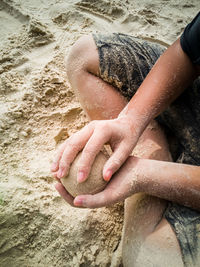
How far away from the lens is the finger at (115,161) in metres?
0.71

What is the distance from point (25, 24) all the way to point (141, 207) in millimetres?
1764

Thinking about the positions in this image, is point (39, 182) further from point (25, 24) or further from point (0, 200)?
point (25, 24)

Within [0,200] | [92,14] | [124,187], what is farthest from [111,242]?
[92,14]

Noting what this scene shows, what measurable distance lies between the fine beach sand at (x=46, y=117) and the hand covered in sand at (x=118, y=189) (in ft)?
1.04

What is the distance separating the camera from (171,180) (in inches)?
29.3

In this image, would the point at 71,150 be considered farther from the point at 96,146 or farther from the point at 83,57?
the point at 83,57

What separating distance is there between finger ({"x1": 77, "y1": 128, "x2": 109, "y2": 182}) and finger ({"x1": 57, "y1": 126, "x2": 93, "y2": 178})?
0.12ft

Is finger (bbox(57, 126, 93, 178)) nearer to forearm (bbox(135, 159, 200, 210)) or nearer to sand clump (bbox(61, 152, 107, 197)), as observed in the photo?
sand clump (bbox(61, 152, 107, 197))

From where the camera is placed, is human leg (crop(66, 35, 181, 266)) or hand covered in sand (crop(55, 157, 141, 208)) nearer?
hand covered in sand (crop(55, 157, 141, 208))

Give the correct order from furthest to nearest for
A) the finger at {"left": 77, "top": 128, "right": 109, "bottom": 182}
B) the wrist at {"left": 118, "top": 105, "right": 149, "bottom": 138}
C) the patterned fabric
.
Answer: the patterned fabric, the wrist at {"left": 118, "top": 105, "right": 149, "bottom": 138}, the finger at {"left": 77, "top": 128, "right": 109, "bottom": 182}

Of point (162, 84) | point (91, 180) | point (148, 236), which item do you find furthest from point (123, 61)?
point (148, 236)

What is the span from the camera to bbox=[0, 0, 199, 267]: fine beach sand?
92 centimetres

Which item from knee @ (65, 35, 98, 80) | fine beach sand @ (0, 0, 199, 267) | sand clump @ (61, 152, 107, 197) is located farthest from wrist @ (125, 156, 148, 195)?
knee @ (65, 35, 98, 80)

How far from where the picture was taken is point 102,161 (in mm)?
755
